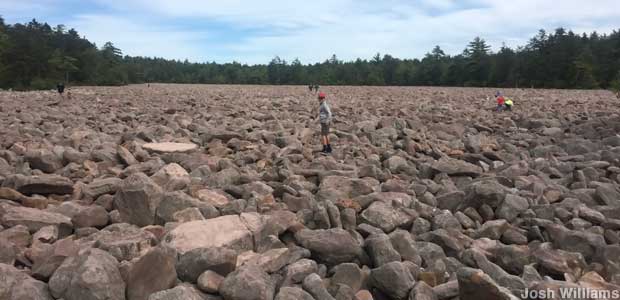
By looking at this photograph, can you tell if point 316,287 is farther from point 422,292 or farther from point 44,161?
point 44,161

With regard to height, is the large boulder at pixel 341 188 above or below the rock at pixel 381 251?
above

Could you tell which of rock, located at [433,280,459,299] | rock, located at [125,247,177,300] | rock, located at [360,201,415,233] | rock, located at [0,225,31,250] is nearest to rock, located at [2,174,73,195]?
rock, located at [0,225,31,250]

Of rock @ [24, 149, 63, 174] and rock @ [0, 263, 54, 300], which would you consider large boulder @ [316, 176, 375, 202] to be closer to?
rock @ [0, 263, 54, 300]

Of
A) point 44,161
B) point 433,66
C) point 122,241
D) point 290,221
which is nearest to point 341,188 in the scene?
point 290,221

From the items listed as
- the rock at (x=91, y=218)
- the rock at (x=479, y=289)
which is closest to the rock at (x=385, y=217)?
the rock at (x=479, y=289)

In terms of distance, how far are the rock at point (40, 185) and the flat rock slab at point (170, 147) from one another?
276 centimetres

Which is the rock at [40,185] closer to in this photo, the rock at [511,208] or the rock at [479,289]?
the rock at [479,289]

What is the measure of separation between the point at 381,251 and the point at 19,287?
311 centimetres

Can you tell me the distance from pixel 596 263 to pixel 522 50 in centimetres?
8925

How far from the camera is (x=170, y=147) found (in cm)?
973

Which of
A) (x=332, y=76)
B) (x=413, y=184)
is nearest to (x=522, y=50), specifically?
(x=332, y=76)

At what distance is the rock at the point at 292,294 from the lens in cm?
389

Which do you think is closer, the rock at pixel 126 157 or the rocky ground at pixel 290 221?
the rocky ground at pixel 290 221

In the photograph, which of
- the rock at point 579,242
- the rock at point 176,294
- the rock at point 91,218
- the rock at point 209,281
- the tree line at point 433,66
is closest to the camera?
the rock at point 176,294
